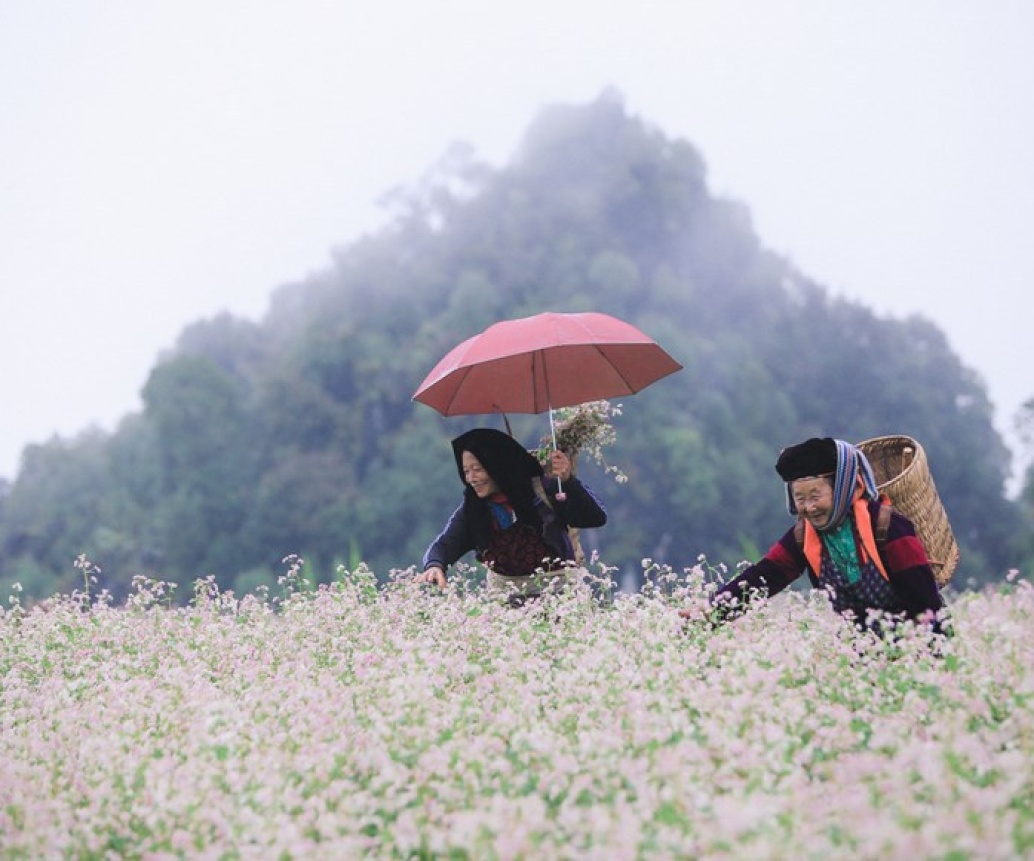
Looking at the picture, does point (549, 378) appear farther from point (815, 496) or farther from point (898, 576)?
point (898, 576)

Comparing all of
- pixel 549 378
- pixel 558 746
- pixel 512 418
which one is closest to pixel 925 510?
pixel 549 378

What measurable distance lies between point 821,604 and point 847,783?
2.75 meters

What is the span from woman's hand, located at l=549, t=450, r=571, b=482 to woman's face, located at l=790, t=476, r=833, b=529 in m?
1.80

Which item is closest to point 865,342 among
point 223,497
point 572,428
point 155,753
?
point 223,497

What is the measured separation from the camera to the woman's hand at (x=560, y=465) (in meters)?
7.68

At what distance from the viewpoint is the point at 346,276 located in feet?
190

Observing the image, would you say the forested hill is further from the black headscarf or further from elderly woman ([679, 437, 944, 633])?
elderly woman ([679, 437, 944, 633])

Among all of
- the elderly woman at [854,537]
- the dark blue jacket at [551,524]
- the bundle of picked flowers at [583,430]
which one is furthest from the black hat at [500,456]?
the elderly woman at [854,537]

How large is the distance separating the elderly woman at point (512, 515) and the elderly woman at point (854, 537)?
162 cm

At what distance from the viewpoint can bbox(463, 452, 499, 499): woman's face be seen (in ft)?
25.4

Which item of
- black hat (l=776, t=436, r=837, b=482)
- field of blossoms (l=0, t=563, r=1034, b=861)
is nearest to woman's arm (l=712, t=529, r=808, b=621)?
field of blossoms (l=0, t=563, r=1034, b=861)

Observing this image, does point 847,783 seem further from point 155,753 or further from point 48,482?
point 48,482

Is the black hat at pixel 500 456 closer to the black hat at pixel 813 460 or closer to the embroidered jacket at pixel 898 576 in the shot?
the embroidered jacket at pixel 898 576

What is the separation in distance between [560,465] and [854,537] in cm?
206
